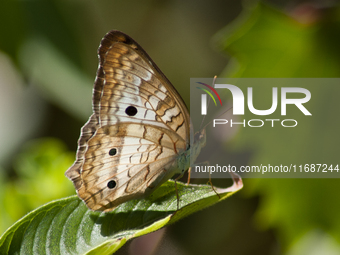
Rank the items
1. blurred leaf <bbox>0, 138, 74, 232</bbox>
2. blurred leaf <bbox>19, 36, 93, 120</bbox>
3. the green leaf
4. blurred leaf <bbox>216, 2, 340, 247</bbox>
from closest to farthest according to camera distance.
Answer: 1. the green leaf
2. blurred leaf <bbox>216, 2, 340, 247</bbox>
3. blurred leaf <bbox>0, 138, 74, 232</bbox>
4. blurred leaf <bbox>19, 36, 93, 120</bbox>

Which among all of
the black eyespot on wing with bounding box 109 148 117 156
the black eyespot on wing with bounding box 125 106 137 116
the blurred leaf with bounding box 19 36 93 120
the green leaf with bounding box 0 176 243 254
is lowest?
the green leaf with bounding box 0 176 243 254

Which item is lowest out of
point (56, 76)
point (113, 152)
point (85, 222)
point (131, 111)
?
point (85, 222)

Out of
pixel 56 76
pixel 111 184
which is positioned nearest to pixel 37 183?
pixel 111 184

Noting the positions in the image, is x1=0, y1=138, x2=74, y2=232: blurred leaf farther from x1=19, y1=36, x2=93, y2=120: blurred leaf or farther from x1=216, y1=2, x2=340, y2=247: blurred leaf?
x1=216, y1=2, x2=340, y2=247: blurred leaf

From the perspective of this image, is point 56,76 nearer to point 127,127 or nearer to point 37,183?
point 37,183

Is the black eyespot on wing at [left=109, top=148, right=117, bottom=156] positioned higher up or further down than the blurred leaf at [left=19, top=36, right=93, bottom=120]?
further down
